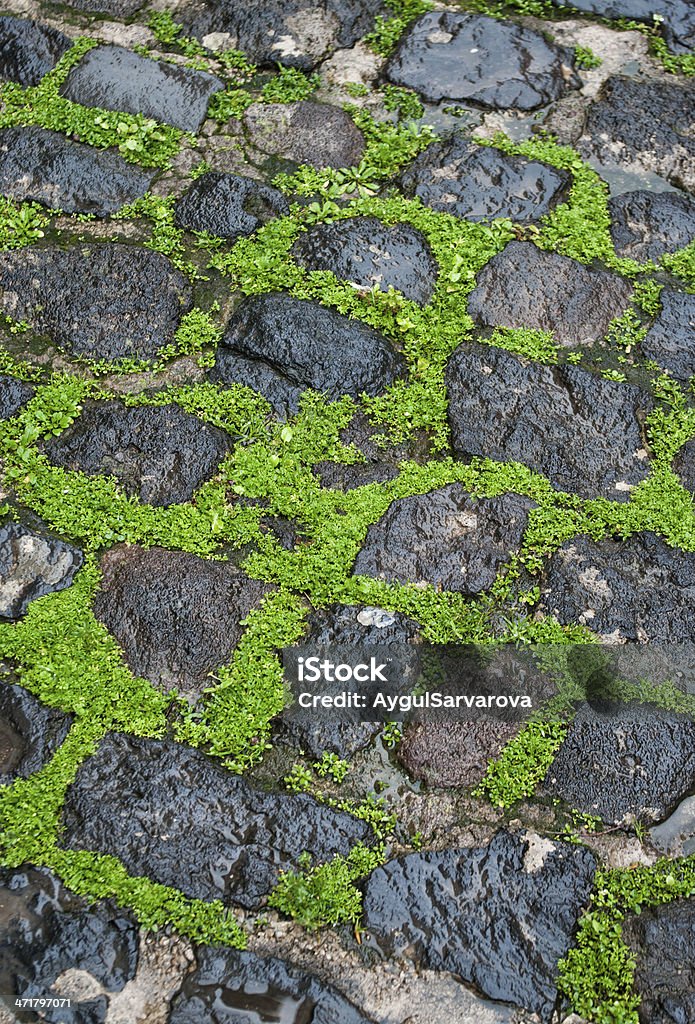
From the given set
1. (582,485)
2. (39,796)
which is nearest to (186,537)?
(39,796)

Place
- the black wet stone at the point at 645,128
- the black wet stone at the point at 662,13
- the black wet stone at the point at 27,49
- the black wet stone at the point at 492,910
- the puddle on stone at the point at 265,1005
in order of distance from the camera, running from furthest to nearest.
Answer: the black wet stone at the point at 662,13 → the black wet stone at the point at 27,49 → the black wet stone at the point at 645,128 → the black wet stone at the point at 492,910 → the puddle on stone at the point at 265,1005

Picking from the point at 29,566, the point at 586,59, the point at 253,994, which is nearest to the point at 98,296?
the point at 29,566

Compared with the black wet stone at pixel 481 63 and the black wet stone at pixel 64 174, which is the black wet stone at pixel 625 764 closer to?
the black wet stone at pixel 64 174

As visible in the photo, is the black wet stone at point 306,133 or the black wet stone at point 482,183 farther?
the black wet stone at point 306,133

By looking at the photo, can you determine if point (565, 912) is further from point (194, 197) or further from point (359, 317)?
point (194, 197)

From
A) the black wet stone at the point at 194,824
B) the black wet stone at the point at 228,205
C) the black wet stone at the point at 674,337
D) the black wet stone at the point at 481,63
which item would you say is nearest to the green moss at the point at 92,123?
the black wet stone at the point at 228,205

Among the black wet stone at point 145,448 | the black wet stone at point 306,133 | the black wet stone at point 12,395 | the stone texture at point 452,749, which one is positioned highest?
the black wet stone at point 306,133

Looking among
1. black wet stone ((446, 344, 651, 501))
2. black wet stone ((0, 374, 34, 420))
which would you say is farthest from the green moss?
black wet stone ((446, 344, 651, 501))

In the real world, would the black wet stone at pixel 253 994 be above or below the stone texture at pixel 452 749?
below
